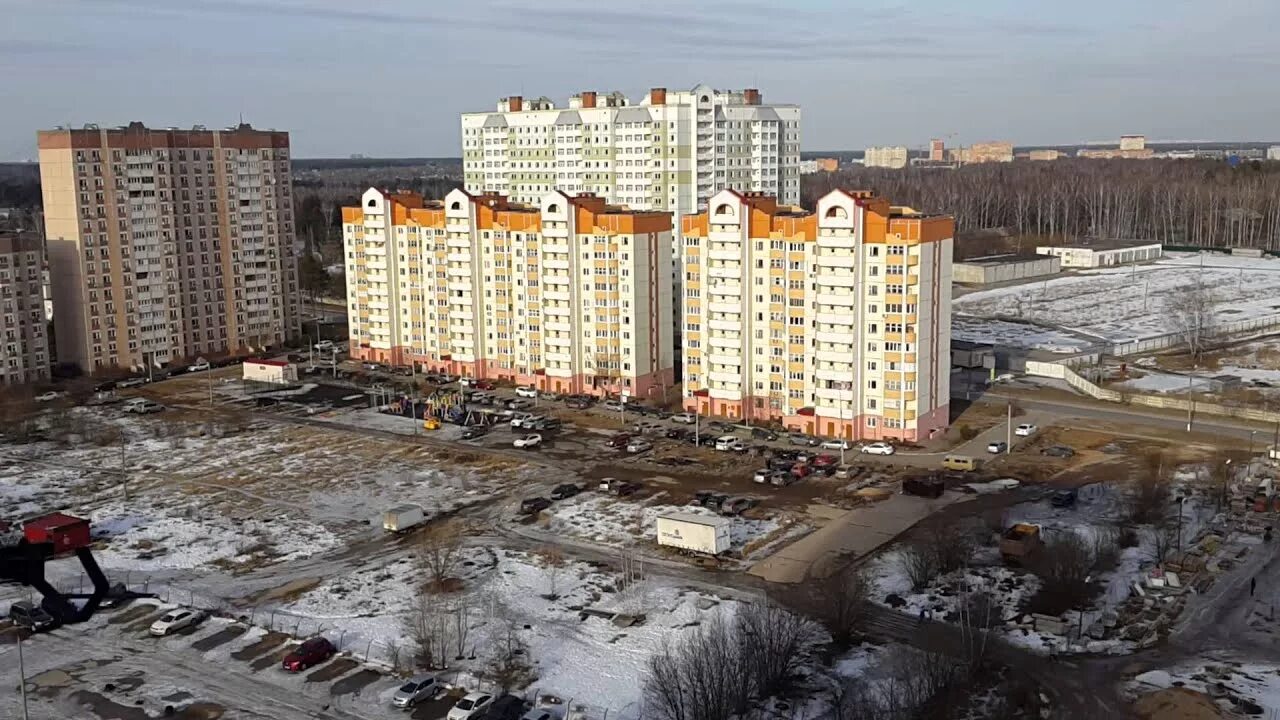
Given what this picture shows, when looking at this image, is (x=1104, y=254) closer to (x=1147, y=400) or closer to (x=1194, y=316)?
(x=1194, y=316)

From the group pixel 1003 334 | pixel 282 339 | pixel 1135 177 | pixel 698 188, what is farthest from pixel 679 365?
pixel 1135 177

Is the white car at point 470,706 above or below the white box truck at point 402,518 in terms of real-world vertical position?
below

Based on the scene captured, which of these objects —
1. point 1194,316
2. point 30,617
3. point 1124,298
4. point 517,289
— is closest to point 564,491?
point 30,617

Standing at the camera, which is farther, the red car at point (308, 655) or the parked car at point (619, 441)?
the parked car at point (619, 441)

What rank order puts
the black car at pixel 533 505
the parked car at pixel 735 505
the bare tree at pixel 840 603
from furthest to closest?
the black car at pixel 533 505, the parked car at pixel 735 505, the bare tree at pixel 840 603

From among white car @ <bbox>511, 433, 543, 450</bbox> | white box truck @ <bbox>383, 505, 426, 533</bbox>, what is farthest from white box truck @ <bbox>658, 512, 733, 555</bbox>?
white car @ <bbox>511, 433, 543, 450</bbox>

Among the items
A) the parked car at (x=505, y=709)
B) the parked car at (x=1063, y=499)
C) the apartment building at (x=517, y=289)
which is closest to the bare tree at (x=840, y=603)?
the parked car at (x=505, y=709)

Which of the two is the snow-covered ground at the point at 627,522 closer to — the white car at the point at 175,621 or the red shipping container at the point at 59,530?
the white car at the point at 175,621

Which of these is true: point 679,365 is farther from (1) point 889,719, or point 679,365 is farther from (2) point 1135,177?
(2) point 1135,177

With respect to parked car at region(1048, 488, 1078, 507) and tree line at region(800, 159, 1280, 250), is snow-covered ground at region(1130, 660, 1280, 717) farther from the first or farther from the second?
tree line at region(800, 159, 1280, 250)
